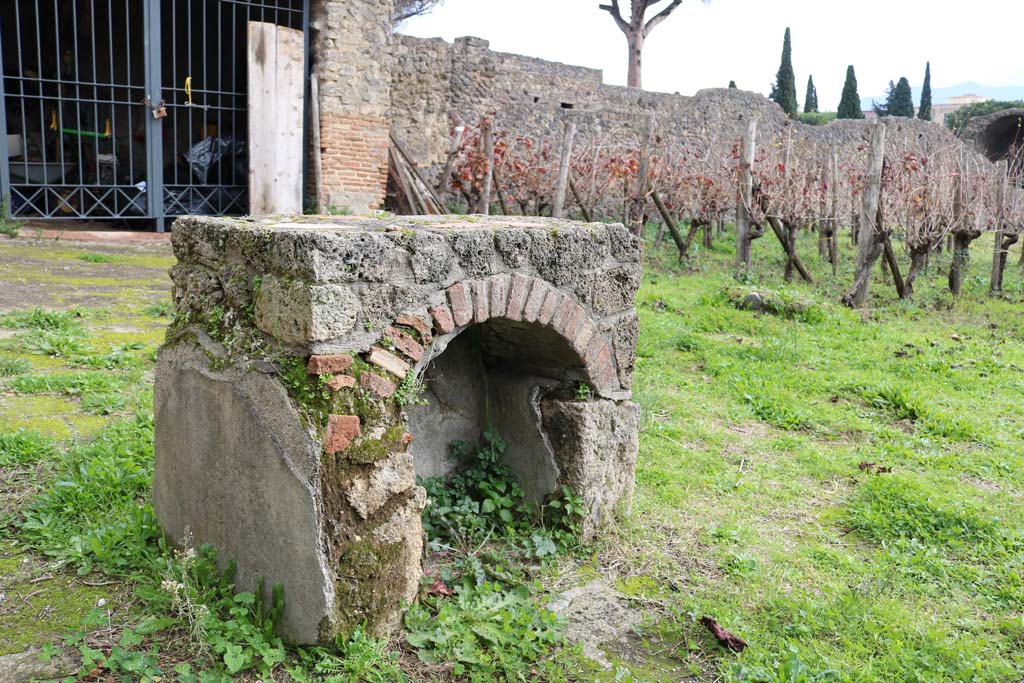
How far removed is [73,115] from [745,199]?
359 inches

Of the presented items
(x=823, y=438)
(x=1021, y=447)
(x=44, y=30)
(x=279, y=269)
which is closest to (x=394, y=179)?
(x=44, y=30)

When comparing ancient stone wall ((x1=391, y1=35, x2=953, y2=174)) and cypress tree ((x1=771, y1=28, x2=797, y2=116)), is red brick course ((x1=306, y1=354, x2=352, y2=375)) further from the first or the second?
cypress tree ((x1=771, y1=28, x2=797, y2=116))

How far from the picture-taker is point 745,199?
11.7 metres

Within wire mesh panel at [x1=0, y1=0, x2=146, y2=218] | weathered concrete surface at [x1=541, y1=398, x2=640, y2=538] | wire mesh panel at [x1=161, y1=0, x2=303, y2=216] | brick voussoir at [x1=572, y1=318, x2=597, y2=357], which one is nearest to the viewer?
brick voussoir at [x1=572, y1=318, x2=597, y2=357]

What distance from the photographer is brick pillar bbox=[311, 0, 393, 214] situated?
10.8 m

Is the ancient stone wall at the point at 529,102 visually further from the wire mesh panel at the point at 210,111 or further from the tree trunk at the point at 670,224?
the wire mesh panel at the point at 210,111

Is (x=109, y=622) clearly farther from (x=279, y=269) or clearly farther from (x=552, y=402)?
(x=552, y=402)

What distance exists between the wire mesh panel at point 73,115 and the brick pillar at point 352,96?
2250 millimetres

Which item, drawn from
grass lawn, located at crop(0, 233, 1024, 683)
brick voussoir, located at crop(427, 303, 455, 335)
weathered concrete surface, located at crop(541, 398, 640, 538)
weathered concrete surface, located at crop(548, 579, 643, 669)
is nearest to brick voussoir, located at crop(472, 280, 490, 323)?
brick voussoir, located at crop(427, 303, 455, 335)

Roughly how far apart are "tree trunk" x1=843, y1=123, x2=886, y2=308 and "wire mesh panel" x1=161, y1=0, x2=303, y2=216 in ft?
23.3

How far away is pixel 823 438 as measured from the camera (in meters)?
5.61

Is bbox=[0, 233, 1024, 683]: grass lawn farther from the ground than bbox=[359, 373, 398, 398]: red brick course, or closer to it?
closer to it

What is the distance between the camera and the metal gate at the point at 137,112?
9859 millimetres

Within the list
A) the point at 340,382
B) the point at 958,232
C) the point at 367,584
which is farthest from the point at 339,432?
the point at 958,232
